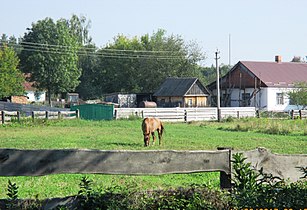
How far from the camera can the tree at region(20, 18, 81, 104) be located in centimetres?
7394

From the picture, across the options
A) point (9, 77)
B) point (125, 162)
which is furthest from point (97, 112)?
point (125, 162)

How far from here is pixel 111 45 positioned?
92.4 meters

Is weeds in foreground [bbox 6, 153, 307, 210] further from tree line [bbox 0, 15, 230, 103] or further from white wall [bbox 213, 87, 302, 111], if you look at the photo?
tree line [bbox 0, 15, 230, 103]

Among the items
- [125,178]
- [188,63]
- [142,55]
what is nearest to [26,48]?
[142,55]

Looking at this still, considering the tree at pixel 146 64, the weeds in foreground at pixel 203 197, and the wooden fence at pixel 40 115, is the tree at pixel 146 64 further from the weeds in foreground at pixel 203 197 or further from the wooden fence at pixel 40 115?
the weeds in foreground at pixel 203 197

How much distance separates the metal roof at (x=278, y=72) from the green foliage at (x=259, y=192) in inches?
2104

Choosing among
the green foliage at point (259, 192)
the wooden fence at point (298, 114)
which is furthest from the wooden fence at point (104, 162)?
the wooden fence at point (298, 114)

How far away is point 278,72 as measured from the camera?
6106 centimetres

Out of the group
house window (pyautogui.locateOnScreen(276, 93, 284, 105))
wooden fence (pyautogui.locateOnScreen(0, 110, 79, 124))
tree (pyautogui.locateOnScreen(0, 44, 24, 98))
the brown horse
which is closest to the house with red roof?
house window (pyautogui.locateOnScreen(276, 93, 284, 105))

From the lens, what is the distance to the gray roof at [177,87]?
61094mm

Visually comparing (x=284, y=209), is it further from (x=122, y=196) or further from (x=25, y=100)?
(x=25, y=100)

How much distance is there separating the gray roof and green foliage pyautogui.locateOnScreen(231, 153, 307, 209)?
181 ft

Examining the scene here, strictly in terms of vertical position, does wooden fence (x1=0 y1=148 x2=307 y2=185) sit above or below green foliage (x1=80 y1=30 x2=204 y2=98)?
below

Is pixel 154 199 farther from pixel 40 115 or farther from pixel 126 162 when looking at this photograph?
pixel 40 115
